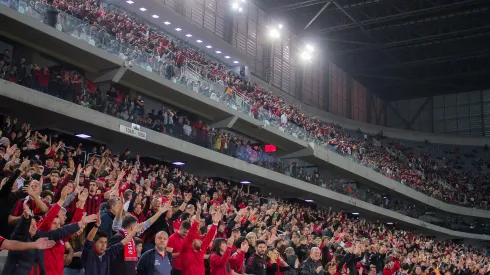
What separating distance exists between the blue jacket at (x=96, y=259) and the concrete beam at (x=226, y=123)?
19.9 metres

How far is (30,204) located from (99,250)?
6.99 feet

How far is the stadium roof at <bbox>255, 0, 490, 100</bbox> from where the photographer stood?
36.2 m

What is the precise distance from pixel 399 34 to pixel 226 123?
67.5ft

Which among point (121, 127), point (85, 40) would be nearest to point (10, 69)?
point (85, 40)

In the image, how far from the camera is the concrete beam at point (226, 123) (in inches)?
1057

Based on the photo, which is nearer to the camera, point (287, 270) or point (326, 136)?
point (287, 270)

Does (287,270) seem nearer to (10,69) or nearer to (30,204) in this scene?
(30,204)

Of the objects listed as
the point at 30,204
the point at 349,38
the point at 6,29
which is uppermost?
the point at 349,38

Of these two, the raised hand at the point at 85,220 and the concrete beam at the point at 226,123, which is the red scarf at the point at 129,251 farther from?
the concrete beam at the point at 226,123

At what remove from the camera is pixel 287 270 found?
400 inches

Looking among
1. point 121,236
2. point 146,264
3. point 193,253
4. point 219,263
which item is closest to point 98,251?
point 121,236

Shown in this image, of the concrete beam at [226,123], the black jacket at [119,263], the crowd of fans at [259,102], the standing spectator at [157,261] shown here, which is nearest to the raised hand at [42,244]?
the black jacket at [119,263]

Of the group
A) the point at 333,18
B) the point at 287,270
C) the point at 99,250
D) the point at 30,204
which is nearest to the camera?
the point at 99,250

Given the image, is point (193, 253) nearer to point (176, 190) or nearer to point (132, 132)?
point (176, 190)
